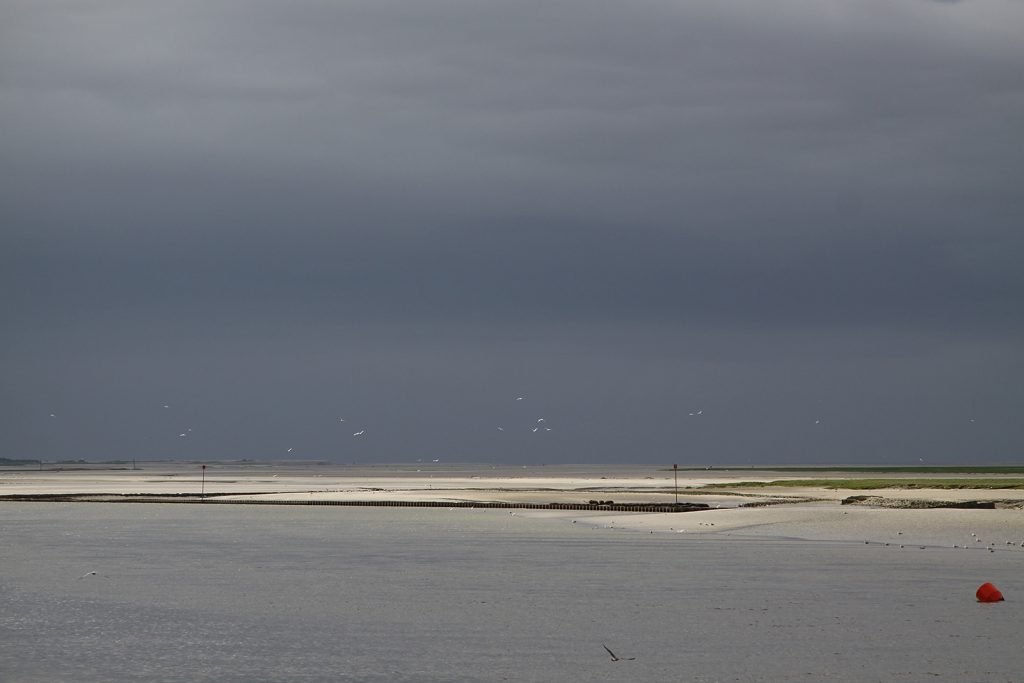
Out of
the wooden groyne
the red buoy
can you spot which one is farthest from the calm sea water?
the wooden groyne

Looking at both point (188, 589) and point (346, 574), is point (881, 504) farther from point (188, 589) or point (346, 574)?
point (188, 589)

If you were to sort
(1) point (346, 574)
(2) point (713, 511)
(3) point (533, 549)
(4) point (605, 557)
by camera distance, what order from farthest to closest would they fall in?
(2) point (713, 511) < (3) point (533, 549) < (4) point (605, 557) < (1) point (346, 574)

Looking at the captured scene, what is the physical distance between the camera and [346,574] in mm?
36781

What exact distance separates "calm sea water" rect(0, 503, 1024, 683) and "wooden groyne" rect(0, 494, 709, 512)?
2216cm

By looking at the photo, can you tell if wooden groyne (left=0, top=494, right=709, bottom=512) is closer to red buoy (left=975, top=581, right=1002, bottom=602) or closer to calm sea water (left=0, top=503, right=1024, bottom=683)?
calm sea water (left=0, top=503, right=1024, bottom=683)

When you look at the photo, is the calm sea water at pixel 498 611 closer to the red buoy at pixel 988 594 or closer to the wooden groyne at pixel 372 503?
the red buoy at pixel 988 594

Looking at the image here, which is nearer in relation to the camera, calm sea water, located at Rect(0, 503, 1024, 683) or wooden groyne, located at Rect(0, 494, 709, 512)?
calm sea water, located at Rect(0, 503, 1024, 683)

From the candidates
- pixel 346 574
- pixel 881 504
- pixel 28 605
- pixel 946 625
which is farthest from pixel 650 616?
pixel 881 504

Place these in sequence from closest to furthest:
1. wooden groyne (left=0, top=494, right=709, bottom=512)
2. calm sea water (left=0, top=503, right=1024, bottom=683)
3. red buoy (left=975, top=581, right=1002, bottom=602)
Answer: calm sea water (left=0, top=503, right=1024, bottom=683)
red buoy (left=975, top=581, right=1002, bottom=602)
wooden groyne (left=0, top=494, right=709, bottom=512)

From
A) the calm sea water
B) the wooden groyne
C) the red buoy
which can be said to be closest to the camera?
the calm sea water

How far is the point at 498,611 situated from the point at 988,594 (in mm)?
12114

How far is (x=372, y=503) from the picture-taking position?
266ft

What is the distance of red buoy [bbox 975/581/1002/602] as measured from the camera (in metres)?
30.0

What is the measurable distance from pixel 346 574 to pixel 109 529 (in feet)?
78.8
